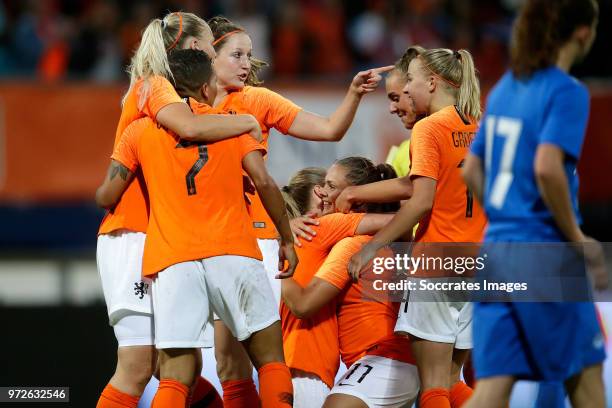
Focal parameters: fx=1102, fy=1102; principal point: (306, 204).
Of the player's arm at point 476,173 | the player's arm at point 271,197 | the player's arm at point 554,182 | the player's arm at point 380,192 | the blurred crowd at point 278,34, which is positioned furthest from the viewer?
the blurred crowd at point 278,34

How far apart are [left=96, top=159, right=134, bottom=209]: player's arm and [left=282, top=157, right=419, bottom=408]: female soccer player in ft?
2.64

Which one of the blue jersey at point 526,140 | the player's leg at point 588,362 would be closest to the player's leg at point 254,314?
the blue jersey at point 526,140

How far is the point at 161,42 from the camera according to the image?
458cm

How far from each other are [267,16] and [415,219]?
23.6 feet

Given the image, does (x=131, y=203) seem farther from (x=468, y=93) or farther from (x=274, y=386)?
(x=468, y=93)

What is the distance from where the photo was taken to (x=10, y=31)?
1113 centimetres

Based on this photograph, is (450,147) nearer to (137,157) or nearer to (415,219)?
(415,219)

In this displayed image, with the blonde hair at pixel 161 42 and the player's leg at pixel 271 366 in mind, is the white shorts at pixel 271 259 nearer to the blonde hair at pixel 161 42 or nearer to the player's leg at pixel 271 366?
the player's leg at pixel 271 366

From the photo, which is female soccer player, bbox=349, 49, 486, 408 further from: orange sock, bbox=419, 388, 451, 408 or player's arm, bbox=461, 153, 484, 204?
player's arm, bbox=461, 153, 484, 204

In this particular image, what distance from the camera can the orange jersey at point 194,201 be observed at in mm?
4242

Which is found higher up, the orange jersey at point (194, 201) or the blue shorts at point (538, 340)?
the orange jersey at point (194, 201)

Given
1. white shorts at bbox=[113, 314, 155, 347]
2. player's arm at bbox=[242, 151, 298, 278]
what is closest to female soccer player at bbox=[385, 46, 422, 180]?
player's arm at bbox=[242, 151, 298, 278]

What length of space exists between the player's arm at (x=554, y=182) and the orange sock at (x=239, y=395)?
196 cm

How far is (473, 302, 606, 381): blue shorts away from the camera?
134 inches
